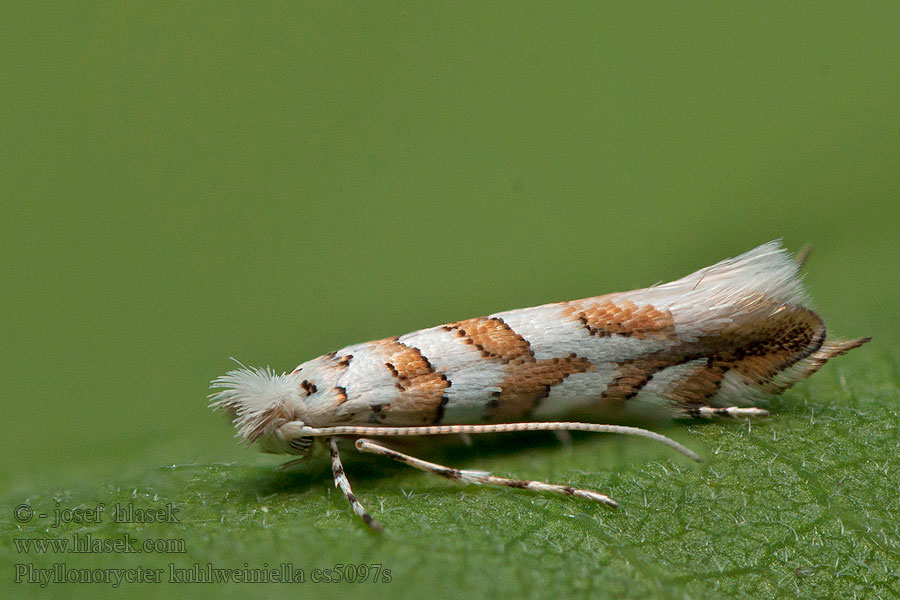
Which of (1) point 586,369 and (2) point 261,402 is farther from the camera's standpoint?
(1) point 586,369

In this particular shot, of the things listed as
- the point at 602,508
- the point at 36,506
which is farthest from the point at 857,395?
the point at 36,506

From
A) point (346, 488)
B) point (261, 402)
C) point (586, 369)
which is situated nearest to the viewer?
point (346, 488)

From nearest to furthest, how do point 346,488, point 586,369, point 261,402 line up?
point 346,488 < point 261,402 < point 586,369

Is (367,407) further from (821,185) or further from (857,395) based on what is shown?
(821,185)

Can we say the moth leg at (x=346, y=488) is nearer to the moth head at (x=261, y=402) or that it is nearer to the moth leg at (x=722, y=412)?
the moth head at (x=261, y=402)

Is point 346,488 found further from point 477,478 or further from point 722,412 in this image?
point 722,412

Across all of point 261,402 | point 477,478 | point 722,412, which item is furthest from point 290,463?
point 722,412

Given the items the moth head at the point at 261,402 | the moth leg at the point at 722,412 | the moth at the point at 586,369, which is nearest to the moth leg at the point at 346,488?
the moth at the point at 586,369

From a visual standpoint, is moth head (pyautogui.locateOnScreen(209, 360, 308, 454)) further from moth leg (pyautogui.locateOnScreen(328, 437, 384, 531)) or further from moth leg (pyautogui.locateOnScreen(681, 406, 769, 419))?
moth leg (pyautogui.locateOnScreen(681, 406, 769, 419))
